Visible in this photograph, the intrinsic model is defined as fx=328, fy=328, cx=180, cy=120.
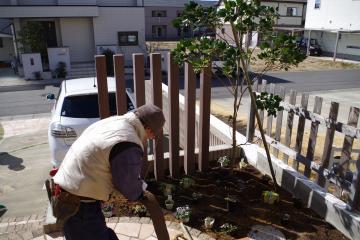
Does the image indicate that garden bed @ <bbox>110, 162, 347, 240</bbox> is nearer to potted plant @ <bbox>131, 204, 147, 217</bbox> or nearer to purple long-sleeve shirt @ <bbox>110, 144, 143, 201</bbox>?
potted plant @ <bbox>131, 204, 147, 217</bbox>

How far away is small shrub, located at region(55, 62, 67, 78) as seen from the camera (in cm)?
1927

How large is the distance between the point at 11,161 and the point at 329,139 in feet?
19.8

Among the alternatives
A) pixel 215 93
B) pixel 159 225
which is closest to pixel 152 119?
pixel 159 225

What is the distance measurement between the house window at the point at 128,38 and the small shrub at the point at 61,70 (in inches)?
158

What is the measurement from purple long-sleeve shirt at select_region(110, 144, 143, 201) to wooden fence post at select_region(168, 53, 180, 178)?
2.31 meters

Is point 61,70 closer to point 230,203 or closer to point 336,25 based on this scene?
point 230,203

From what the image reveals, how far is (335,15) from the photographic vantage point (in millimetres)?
31594

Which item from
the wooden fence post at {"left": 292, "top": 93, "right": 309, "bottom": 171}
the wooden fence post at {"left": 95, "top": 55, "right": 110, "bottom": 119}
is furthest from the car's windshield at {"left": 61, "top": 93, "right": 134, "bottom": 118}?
the wooden fence post at {"left": 292, "top": 93, "right": 309, "bottom": 171}

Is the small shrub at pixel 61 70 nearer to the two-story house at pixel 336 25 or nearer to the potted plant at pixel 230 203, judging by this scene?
the potted plant at pixel 230 203

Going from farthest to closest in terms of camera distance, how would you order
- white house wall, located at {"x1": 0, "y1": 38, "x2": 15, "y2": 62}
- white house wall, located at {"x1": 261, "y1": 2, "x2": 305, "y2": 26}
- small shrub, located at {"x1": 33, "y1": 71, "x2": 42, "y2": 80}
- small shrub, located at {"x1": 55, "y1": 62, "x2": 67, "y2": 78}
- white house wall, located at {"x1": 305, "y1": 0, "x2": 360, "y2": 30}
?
1. white house wall, located at {"x1": 261, "y1": 2, "x2": 305, "y2": 26}
2. white house wall, located at {"x1": 305, "y1": 0, "x2": 360, "y2": 30}
3. white house wall, located at {"x1": 0, "y1": 38, "x2": 15, "y2": 62}
4. small shrub, located at {"x1": 55, "y1": 62, "x2": 67, "y2": 78}
5. small shrub, located at {"x1": 33, "y1": 71, "x2": 42, "y2": 80}

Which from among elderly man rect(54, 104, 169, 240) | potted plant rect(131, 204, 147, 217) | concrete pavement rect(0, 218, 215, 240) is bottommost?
concrete pavement rect(0, 218, 215, 240)

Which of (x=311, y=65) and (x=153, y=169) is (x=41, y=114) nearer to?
(x=153, y=169)

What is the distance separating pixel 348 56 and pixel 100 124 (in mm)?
33815

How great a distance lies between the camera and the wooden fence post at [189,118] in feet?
14.5
